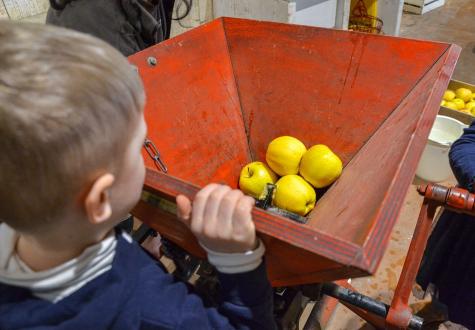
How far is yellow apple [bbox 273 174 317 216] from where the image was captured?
1246mm

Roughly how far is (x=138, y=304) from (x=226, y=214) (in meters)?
0.21

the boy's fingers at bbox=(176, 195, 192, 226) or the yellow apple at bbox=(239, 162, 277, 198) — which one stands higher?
the boy's fingers at bbox=(176, 195, 192, 226)

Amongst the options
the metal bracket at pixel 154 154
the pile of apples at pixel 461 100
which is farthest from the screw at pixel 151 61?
the pile of apples at pixel 461 100

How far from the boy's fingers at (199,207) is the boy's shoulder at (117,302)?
126 millimetres

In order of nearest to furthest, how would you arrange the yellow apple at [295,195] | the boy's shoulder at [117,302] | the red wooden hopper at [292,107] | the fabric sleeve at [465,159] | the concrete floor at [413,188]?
the boy's shoulder at [117,302] < the red wooden hopper at [292,107] < the fabric sleeve at [465,159] < the yellow apple at [295,195] < the concrete floor at [413,188]

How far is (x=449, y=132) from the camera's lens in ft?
7.48

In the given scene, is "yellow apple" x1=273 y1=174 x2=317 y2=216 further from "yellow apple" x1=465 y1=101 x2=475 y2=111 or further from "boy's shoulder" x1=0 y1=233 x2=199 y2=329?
"yellow apple" x1=465 y1=101 x2=475 y2=111

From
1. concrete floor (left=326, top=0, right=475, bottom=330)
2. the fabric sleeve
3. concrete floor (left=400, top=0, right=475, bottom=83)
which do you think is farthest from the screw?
concrete floor (left=400, top=0, right=475, bottom=83)

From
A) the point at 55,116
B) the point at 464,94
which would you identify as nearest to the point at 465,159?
the point at 55,116

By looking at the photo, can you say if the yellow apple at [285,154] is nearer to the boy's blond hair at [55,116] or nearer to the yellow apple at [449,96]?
the boy's blond hair at [55,116]

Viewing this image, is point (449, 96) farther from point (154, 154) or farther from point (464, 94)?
point (154, 154)

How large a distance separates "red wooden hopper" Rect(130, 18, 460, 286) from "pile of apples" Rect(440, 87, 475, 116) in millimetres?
1560

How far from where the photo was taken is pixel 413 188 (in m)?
2.38

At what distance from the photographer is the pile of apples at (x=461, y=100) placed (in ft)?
8.07
